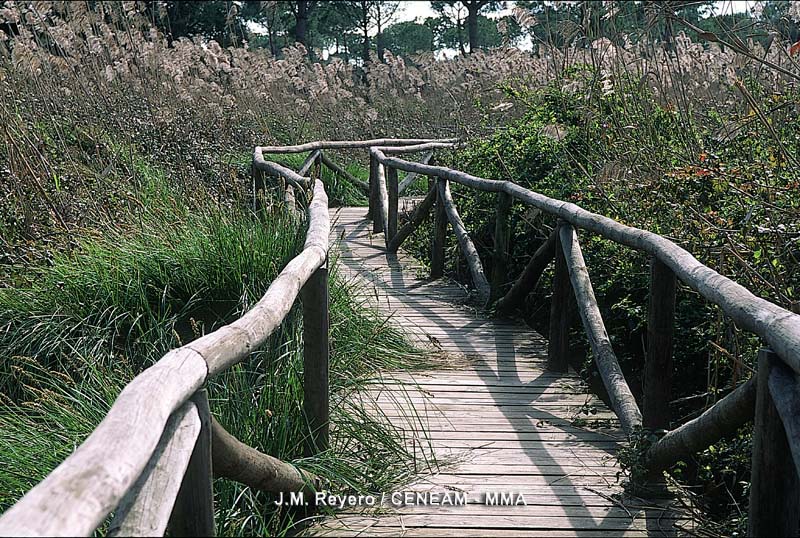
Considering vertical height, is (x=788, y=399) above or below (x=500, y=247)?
above

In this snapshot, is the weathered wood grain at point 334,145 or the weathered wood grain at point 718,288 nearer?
the weathered wood grain at point 718,288

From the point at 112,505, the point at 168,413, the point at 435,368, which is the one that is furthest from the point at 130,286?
the point at 112,505

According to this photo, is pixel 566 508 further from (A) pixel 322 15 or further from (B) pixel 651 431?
(A) pixel 322 15

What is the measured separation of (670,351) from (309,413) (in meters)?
1.41

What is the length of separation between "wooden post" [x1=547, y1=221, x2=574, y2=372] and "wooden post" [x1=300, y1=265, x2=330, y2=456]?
204 centimetres

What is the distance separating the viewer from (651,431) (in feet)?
11.6

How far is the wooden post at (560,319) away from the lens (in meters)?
5.20

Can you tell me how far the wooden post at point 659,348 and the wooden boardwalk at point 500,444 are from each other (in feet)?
0.99

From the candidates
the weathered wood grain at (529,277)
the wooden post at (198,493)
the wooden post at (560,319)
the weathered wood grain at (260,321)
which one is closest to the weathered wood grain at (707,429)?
the weathered wood grain at (260,321)

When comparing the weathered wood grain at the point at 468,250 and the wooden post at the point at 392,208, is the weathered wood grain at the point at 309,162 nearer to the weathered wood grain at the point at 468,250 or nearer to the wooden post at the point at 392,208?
the wooden post at the point at 392,208

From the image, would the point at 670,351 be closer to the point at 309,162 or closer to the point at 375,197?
the point at 375,197

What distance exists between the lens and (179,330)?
499 centimetres

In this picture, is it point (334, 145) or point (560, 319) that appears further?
point (334, 145)

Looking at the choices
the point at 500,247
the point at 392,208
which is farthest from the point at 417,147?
the point at 500,247
